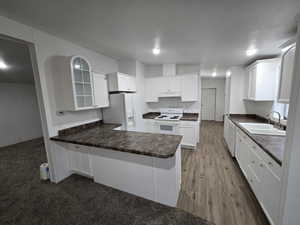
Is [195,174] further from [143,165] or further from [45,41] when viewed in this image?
[45,41]

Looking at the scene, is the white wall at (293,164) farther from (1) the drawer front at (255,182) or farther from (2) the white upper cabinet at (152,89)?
(2) the white upper cabinet at (152,89)

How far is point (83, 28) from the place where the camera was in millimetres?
1769

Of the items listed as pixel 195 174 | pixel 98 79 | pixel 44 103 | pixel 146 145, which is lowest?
pixel 195 174

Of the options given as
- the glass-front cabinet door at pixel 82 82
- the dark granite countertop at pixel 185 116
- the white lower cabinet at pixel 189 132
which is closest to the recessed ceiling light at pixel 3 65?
the glass-front cabinet door at pixel 82 82

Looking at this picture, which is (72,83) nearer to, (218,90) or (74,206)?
(74,206)

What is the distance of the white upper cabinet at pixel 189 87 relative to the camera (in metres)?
3.55

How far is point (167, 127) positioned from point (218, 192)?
6.13ft

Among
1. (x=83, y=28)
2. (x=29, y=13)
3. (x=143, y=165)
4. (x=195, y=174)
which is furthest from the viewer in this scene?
(x=195, y=174)

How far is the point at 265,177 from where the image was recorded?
150 centimetres

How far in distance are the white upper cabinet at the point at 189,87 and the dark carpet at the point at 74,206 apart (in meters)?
2.81

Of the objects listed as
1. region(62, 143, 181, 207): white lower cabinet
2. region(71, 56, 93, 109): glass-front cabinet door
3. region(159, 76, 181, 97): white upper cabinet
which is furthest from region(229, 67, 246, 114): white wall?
region(71, 56, 93, 109): glass-front cabinet door

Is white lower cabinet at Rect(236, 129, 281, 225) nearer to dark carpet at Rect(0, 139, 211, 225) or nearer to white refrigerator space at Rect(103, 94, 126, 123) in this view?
dark carpet at Rect(0, 139, 211, 225)

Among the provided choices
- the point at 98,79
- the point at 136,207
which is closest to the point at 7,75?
the point at 98,79

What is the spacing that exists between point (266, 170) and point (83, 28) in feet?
10.1
